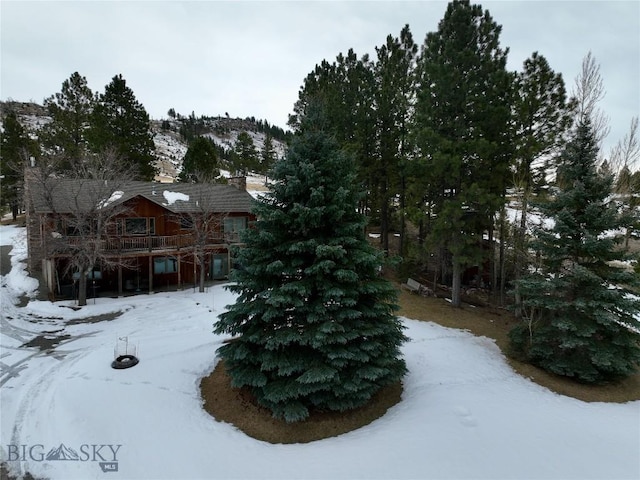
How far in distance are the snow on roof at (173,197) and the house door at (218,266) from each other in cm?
453

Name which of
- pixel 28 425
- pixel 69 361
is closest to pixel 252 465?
pixel 28 425

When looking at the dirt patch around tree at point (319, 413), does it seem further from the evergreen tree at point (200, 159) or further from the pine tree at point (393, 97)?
the evergreen tree at point (200, 159)

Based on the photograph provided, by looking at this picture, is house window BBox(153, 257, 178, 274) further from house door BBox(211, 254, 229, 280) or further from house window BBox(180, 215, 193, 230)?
house door BBox(211, 254, 229, 280)

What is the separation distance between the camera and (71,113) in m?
31.3

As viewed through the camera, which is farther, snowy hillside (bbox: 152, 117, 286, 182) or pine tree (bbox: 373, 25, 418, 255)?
snowy hillside (bbox: 152, 117, 286, 182)

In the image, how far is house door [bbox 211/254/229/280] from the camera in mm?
23656

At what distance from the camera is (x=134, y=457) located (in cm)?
753

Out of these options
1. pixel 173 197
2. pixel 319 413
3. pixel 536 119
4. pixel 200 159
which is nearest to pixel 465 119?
pixel 536 119

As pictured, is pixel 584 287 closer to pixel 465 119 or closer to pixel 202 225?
pixel 465 119

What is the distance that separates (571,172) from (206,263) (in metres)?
21.0

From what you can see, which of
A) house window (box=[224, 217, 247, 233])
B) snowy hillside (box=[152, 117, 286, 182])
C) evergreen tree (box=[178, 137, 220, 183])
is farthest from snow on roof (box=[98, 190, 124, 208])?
snowy hillside (box=[152, 117, 286, 182])

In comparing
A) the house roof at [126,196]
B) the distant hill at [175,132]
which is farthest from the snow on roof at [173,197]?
the distant hill at [175,132]

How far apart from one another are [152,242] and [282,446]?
650 inches
